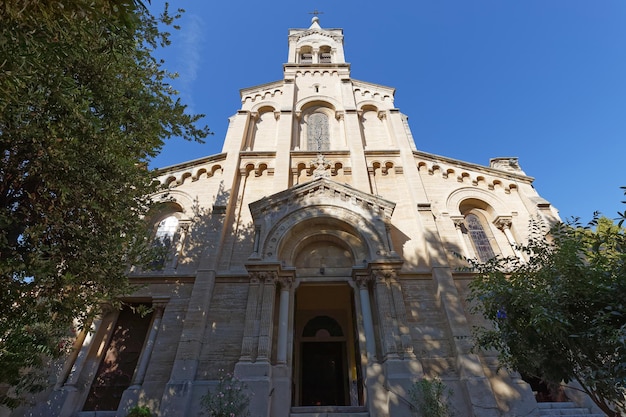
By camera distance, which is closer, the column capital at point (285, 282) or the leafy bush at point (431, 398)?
the leafy bush at point (431, 398)

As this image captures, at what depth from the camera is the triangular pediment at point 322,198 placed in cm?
1289

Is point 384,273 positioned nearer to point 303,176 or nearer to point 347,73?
point 303,176

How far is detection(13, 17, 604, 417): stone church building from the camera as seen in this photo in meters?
9.82

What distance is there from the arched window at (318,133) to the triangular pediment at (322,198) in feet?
12.5

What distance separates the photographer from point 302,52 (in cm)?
2380

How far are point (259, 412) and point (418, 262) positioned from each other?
7591 millimetres

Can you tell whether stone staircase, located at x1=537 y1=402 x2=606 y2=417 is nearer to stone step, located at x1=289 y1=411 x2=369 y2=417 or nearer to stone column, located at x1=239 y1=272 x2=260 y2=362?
stone step, located at x1=289 y1=411 x2=369 y2=417

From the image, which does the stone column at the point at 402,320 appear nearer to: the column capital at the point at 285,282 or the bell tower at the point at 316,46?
the column capital at the point at 285,282

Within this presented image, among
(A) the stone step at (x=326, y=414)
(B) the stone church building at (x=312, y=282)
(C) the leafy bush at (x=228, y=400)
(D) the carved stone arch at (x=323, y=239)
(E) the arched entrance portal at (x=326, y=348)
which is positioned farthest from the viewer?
(D) the carved stone arch at (x=323, y=239)

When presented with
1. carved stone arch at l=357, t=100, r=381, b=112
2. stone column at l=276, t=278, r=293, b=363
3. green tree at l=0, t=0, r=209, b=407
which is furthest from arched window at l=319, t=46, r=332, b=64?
stone column at l=276, t=278, r=293, b=363

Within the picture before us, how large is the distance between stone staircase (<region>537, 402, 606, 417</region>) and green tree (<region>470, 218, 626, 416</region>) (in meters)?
4.48

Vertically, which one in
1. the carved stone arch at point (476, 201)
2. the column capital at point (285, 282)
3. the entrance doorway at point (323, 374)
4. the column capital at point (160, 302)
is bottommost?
the entrance doorway at point (323, 374)

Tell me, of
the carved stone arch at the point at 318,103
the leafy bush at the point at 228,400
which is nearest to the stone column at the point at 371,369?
the leafy bush at the point at 228,400

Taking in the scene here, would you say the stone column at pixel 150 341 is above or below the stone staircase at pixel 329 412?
above
